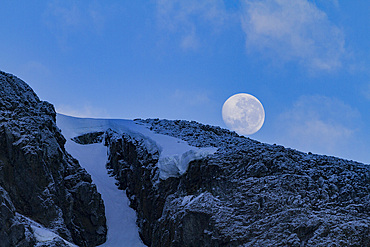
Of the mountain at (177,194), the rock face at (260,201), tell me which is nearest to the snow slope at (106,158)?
the mountain at (177,194)

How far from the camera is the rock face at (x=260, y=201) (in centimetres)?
2375

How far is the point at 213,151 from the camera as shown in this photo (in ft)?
101

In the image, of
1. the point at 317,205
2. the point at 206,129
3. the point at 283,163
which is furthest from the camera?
the point at 206,129

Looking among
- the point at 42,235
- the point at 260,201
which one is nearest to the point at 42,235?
the point at 42,235

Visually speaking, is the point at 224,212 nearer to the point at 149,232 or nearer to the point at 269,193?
the point at 269,193

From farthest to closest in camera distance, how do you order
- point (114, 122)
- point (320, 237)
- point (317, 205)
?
1. point (114, 122)
2. point (317, 205)
3. point (320, 237)

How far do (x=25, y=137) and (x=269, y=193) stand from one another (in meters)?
16.0

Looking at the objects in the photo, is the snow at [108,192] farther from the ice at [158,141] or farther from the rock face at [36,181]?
the rock face at [36,181]

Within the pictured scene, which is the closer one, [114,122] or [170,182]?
[170,182]

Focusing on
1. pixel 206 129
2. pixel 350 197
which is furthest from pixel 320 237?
pixel 206 129

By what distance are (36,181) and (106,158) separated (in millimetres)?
15200

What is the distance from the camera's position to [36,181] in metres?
28.2

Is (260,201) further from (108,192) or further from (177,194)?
(108,192)

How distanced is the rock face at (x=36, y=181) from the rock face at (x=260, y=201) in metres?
4.67
